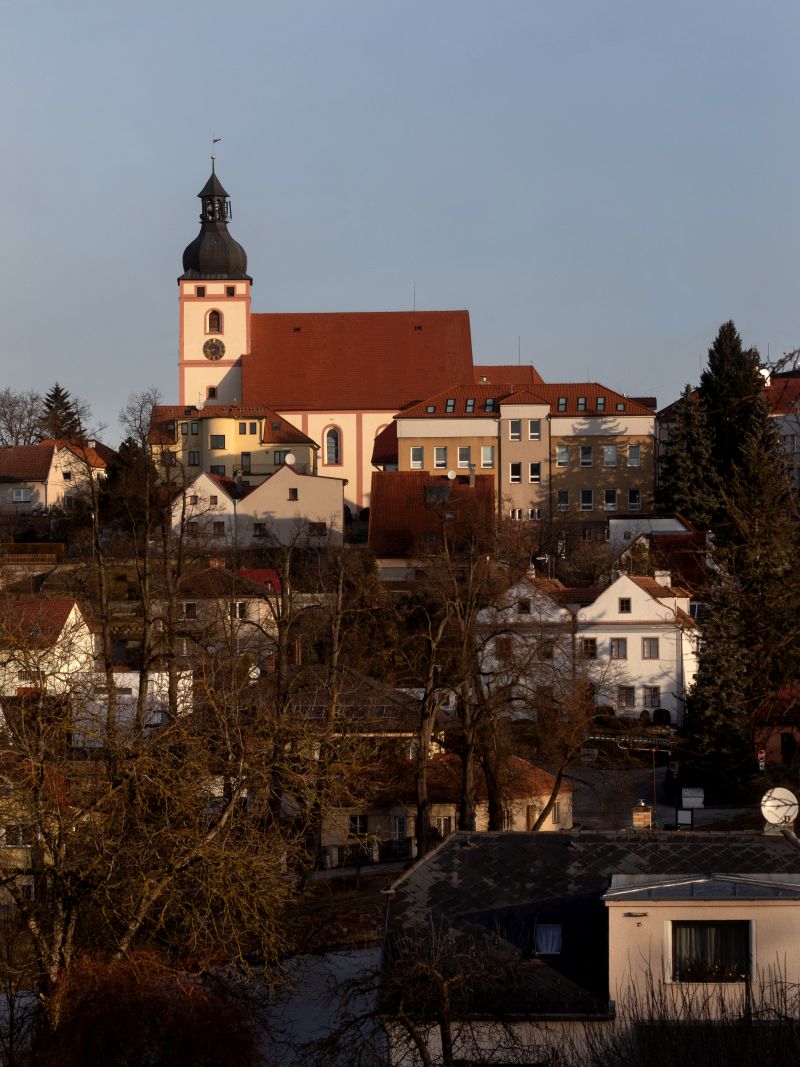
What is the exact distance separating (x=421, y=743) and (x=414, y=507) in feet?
113

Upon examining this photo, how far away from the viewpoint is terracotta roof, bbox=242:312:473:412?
281 ft

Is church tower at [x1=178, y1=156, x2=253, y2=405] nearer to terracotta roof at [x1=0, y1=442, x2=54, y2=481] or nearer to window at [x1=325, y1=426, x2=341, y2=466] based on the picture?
window at [x1=325, y1=426, x2=341, y2=466]

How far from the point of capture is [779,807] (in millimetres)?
20719

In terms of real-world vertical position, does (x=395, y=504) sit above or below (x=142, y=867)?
above

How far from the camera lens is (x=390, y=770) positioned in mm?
35375

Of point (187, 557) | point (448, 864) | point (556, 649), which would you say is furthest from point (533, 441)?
point (448, 864)

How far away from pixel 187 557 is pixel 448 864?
2454 cm

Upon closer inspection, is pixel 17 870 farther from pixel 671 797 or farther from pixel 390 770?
pixel 671 797

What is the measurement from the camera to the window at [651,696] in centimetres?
4956

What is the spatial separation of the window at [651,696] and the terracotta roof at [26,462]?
3403 centimetres

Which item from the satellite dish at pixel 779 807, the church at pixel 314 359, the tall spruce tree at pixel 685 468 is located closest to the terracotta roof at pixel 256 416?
the church at pixel 314 359

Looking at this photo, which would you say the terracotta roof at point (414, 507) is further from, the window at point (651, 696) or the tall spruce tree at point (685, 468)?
the window at point (651, 696)

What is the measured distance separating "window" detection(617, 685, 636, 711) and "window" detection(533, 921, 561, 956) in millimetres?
31694

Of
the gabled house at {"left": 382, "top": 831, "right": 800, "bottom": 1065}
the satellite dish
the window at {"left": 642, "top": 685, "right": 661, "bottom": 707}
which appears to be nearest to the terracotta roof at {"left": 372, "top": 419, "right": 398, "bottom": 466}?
the window at {"left": 642, "top": 685, "right": 661, "bottom": 707}
